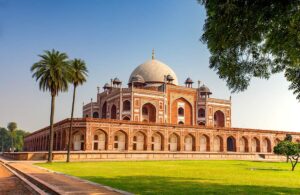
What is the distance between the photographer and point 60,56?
124 ft

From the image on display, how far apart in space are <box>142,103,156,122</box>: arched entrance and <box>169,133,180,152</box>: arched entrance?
8074 millimetres

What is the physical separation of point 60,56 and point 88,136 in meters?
15.9

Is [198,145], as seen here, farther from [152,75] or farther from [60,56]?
[60,56]

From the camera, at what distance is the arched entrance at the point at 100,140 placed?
51.3 m

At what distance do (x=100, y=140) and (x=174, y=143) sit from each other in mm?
14243

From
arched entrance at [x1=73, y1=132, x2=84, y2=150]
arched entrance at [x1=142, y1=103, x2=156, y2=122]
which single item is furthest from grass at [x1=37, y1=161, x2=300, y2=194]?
arched entrance at [x1=142, y1=103, x2=156, y2=122]

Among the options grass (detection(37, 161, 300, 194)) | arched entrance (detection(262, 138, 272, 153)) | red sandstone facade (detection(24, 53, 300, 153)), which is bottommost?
grass (detection(37, 161, 300, 194))

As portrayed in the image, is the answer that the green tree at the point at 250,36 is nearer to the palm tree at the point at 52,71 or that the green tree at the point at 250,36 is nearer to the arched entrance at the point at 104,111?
the palm tree at the point at 52,71

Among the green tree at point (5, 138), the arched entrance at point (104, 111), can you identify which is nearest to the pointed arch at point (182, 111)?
the arched entrance at point (104, 111)

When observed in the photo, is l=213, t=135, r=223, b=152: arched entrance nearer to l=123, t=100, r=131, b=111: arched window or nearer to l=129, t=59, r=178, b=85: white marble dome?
l=123, t=100, r=131, b=111: arched window

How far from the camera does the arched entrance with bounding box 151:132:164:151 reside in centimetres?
5633

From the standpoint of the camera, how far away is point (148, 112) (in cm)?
6606

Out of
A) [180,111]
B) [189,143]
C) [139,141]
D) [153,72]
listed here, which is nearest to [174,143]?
[189,143]

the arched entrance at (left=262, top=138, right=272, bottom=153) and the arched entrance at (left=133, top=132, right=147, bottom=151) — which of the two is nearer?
the arched entrance at (left=133, top=132, right=147, bottom=151)
